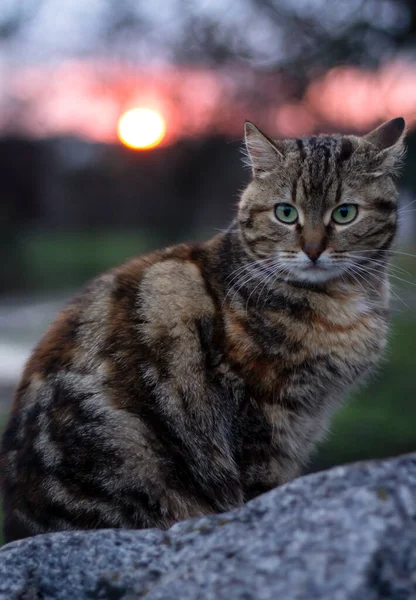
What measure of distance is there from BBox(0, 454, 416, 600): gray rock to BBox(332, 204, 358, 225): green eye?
1371mm

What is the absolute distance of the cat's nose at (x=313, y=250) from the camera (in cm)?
302

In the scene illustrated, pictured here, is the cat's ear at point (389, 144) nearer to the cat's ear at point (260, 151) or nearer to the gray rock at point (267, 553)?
the cat's ear at point (260, 151)

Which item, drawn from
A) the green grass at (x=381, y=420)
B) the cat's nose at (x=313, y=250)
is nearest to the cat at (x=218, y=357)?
the cat's nose at (x=313, y=250)

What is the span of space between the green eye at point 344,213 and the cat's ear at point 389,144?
0.64 feet

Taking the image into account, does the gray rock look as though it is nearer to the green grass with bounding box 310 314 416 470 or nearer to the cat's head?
the cat's head

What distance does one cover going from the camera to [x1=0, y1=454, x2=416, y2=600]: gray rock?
5.46 feet

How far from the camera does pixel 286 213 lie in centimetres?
321

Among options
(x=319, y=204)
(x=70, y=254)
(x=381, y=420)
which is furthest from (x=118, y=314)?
(x=70, y=254)

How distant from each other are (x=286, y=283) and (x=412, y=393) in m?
5.06

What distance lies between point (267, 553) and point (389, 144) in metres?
2.15

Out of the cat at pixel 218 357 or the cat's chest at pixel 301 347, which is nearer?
the cat at pixel 218 357

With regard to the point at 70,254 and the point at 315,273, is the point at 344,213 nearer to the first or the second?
the point at 315,273

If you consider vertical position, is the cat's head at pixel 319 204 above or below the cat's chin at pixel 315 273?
above

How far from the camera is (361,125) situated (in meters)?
6.67
